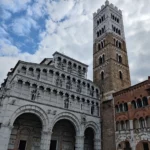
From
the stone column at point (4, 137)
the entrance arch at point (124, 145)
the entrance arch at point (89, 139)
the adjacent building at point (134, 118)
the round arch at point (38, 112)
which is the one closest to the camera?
the stone column at point (4, 137)

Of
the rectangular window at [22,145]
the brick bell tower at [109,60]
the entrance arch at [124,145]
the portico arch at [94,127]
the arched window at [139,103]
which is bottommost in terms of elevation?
the rectangular window at [22,145]

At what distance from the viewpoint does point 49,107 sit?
2375 cm

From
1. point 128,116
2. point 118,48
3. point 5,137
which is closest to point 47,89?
point 5,137

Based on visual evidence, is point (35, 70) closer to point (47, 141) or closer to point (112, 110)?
point (47, 141)

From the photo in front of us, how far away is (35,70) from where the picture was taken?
81.0 feet

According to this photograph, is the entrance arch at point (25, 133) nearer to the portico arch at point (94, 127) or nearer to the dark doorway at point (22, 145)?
the dark doorway at point (22, 145)

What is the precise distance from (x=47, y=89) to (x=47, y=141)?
7.27 meters

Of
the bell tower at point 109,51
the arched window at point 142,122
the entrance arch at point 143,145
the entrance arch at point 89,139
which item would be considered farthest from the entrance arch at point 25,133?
the arched window at point 142,122

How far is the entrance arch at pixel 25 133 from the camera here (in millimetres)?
22892

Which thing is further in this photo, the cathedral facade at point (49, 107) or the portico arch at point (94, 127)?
the portico arch at point (94, 127)

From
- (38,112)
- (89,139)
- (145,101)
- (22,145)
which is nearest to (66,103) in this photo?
(38,112)

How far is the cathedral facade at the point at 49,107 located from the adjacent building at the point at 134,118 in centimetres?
430

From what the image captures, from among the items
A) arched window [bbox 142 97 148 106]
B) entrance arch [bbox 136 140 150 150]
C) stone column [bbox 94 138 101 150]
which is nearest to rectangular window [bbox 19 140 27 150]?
stone column [bbox 94 138 101 150]

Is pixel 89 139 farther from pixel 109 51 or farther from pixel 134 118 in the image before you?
pixel 109 51
